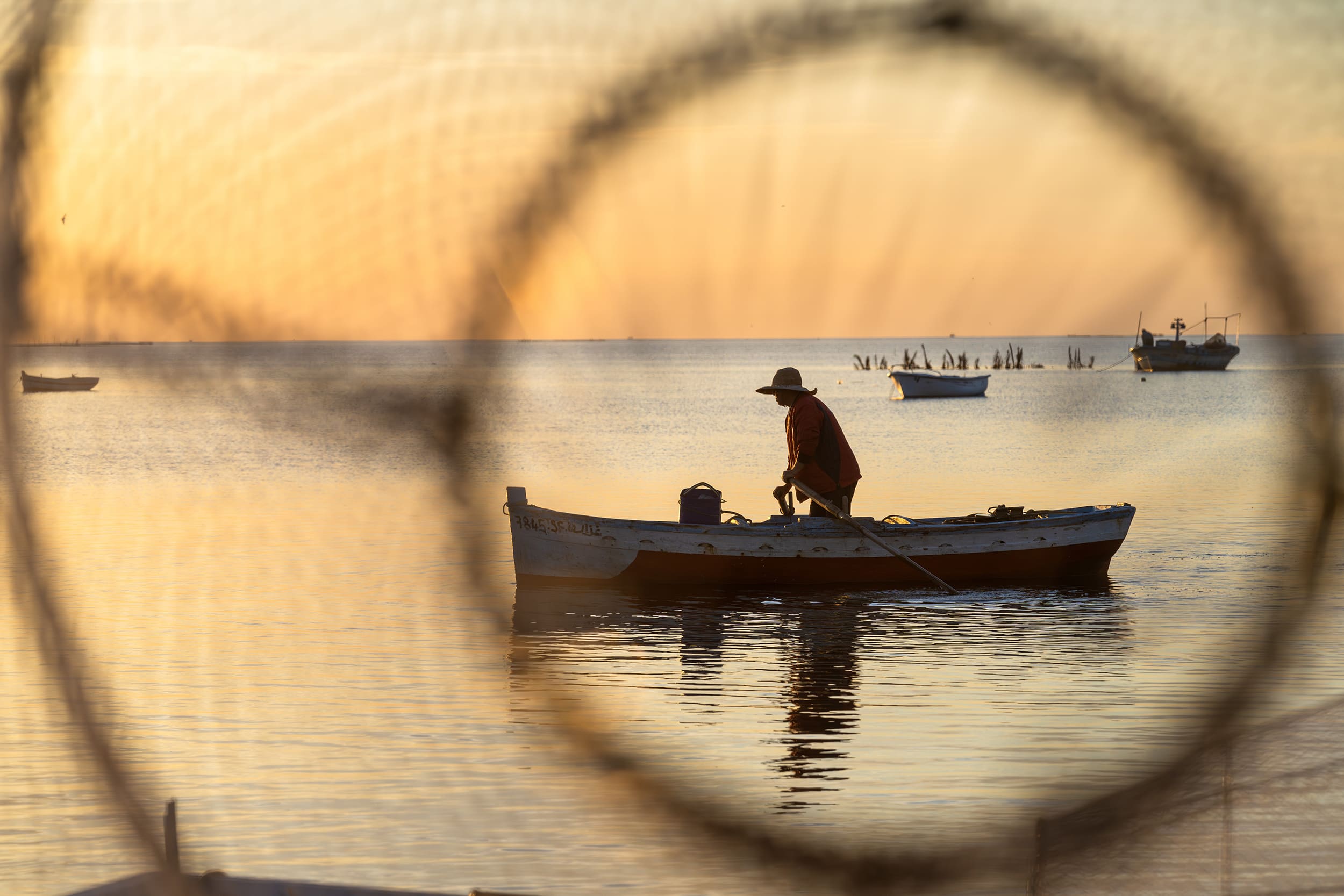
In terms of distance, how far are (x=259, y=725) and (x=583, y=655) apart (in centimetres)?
428

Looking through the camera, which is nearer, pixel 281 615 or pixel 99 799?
pixel 99 799

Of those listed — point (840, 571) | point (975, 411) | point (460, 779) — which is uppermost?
point (975, 411)

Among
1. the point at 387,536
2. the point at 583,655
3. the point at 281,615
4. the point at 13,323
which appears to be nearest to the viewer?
the point at 13,323

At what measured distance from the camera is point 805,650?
14.1m

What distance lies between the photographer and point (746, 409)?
249 feet

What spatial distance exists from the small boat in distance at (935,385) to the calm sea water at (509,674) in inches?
2257

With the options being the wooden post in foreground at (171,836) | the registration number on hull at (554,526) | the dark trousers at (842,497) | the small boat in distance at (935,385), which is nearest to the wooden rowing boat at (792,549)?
the registration number on hull at (554,526)

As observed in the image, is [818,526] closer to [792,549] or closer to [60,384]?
[792,549]

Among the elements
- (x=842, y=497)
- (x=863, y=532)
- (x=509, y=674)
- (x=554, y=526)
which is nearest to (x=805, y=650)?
(x=842, y=497)

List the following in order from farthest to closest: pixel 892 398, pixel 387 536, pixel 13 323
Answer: pixel 892 398 < pixel 387 536 < pixel 13 323

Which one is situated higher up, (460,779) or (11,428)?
(11,428)

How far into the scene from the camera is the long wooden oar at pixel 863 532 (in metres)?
14.1

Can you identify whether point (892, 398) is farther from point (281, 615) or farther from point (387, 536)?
point (281, 615)

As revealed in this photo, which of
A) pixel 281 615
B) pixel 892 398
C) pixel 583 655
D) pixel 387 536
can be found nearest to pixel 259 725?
pixel 583 655
